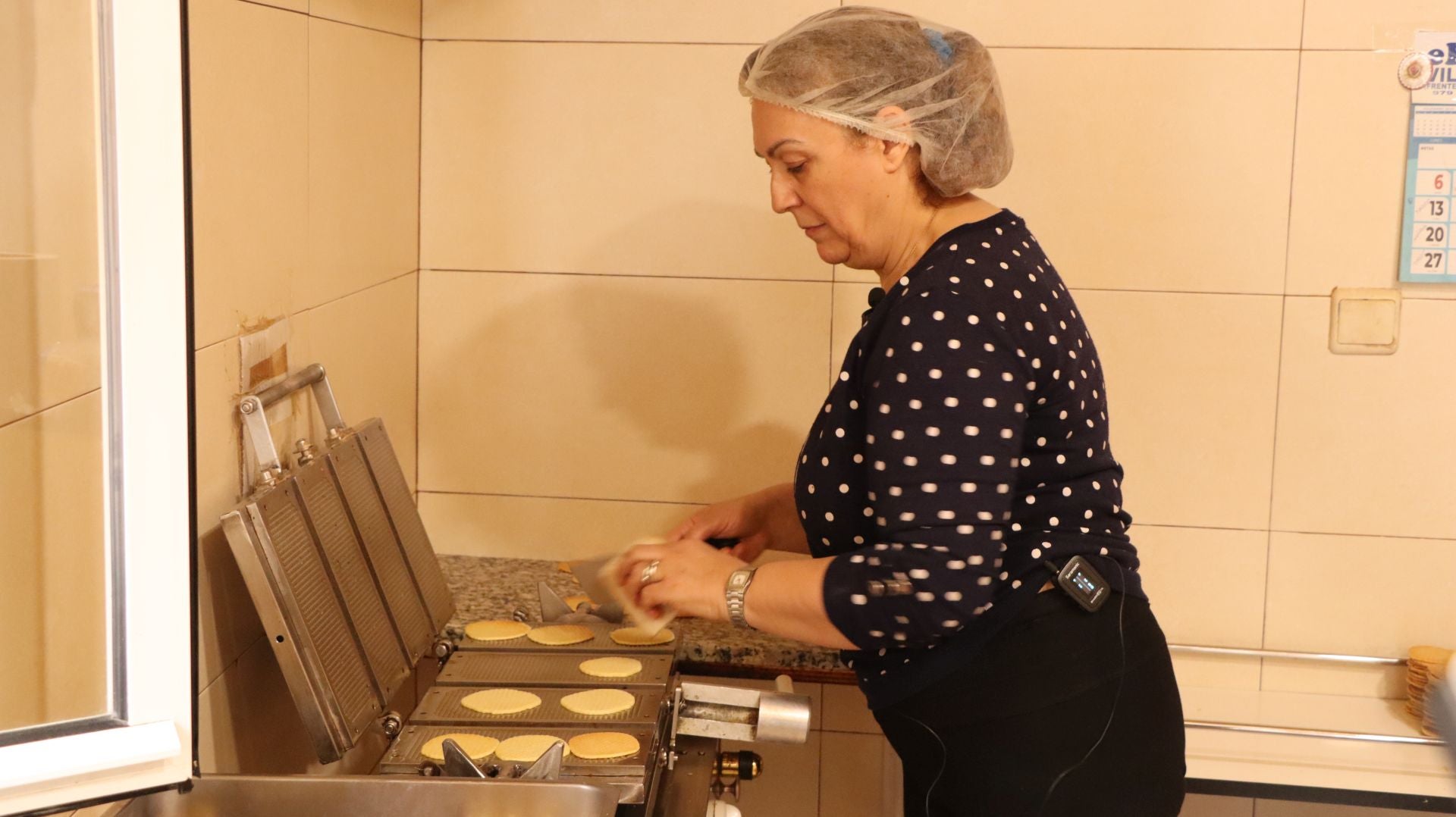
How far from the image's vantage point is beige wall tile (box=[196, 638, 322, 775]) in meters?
1.19

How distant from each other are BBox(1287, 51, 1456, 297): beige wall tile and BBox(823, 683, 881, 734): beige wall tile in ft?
2.87

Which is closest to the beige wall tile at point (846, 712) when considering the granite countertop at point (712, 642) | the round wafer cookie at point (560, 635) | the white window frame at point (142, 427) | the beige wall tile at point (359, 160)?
the granite countertop at point (712, 642)

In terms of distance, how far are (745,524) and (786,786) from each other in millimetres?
683

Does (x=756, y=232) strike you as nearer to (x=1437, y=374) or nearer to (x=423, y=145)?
(x=423, y=145)

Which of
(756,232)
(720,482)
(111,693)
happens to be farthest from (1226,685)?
(111,693)

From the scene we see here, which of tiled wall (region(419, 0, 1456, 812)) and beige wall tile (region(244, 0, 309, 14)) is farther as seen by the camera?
tiled wall (region(419, 0, 1456, 812))

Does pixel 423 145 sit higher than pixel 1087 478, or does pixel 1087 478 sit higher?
pixel 423 145

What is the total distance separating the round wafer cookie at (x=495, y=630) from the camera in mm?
1514

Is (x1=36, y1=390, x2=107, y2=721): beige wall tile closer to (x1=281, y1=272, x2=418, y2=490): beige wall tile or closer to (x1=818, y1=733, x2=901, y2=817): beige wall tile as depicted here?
(x1=281, y1=272, x2=418, y2=490): beige wall tile

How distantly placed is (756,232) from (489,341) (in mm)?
433

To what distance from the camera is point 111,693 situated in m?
0.80

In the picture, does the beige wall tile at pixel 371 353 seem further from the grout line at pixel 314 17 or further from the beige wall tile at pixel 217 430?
the grout line at pixel 314 17

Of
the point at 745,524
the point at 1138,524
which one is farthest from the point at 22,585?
the point at 1138,524

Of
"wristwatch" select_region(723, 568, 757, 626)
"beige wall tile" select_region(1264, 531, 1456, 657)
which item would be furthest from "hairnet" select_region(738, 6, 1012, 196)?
"beige wall tile" select_region(1264, 531, 1456, 657)
